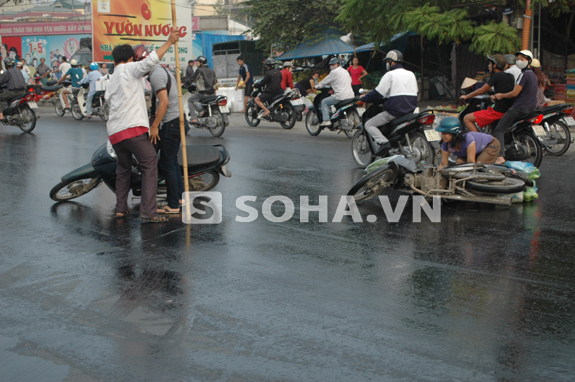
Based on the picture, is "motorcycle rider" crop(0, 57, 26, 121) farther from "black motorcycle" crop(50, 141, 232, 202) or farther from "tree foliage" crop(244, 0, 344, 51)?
"tree foliage" crop(244, 0, 344, 51)

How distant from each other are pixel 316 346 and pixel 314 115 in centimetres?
1197

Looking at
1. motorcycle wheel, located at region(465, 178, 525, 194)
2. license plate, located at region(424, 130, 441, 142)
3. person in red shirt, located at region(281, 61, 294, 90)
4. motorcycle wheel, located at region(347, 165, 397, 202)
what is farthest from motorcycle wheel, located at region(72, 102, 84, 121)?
motorcycle wheel, located at region(465, 178, 525, 194)

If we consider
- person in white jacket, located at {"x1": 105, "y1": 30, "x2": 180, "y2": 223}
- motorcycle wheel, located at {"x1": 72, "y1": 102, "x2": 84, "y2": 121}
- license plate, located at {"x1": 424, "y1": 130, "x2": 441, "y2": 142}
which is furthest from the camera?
motorcycle wheel, located at {"x1": 72, "y1": 102, "x2": 84, "y2": 121}

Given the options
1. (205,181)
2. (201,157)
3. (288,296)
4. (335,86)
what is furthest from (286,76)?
(288,296)

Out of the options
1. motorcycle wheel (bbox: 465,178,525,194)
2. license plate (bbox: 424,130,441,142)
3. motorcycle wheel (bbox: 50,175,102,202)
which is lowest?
motorcycle wheel (bbox: 50,175,102,202)

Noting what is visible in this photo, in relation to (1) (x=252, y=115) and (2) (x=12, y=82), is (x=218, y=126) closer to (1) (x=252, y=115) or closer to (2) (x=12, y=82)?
(1) (x=252, y=115)

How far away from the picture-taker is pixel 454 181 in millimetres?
7445

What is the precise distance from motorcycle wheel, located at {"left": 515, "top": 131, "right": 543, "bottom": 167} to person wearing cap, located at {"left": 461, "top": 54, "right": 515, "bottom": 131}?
0.49 m

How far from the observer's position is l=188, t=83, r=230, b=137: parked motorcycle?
51.0 feet

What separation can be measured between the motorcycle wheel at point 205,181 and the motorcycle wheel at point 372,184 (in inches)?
71.0

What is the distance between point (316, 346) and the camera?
385cm

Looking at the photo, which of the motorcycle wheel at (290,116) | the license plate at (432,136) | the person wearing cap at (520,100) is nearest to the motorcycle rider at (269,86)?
the motorcycle wheel at (290,116)

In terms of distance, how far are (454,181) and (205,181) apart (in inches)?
123

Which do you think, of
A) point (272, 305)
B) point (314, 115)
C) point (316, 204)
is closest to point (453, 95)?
point (314, 115)
